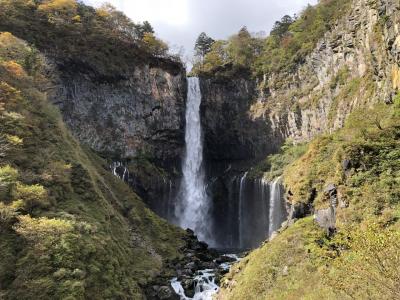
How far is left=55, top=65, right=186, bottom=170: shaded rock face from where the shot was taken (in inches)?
1869

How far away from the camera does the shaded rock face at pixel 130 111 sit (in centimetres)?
4747

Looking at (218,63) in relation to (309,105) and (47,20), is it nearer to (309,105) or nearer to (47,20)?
(309,105)

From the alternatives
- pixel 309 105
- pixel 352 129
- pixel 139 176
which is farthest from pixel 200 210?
pixel 352 129

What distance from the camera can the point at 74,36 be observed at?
4869cm

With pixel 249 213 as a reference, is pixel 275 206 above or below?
above

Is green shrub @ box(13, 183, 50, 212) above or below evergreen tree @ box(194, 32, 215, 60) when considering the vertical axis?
below

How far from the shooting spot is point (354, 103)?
35.8 meters

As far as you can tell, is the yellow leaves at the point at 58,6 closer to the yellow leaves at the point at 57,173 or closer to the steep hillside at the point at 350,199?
the yellow leaves at the point at 57,173

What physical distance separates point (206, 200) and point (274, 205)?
1327 centimetres

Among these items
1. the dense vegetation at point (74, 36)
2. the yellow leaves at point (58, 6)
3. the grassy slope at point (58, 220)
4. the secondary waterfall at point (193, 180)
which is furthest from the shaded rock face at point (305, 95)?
the yellow leaves at point (58, 6)

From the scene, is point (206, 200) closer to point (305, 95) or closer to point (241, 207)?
point (241, 207)

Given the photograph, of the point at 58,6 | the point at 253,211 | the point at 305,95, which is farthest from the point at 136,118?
the point at 305,95

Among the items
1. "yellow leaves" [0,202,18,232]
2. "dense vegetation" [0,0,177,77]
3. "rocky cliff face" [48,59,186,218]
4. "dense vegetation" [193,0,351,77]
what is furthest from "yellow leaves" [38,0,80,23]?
"yellow leaves" [0,202,18,232]

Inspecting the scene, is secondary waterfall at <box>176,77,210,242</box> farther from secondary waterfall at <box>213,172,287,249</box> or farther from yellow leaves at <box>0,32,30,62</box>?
yellow leaves at <box>0,32,30,62</box>
